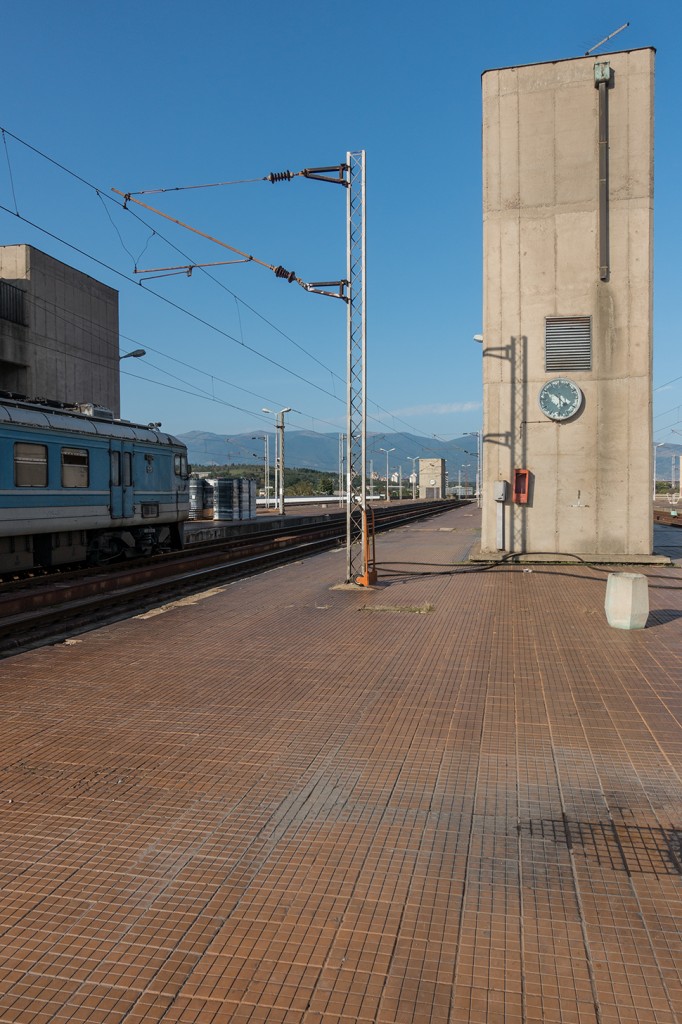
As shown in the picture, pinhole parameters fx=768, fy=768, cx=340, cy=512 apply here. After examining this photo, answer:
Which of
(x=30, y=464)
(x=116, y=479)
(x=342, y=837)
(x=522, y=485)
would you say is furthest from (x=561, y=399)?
(x=342, y=837)

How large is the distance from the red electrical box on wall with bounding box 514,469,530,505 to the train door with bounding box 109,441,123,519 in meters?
9.57

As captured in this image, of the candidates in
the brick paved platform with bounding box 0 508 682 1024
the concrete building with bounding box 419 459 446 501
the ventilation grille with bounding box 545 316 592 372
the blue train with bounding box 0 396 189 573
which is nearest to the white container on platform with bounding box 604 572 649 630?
the brick paved platform with bounding box 0 508 682 1024

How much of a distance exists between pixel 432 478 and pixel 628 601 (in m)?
109

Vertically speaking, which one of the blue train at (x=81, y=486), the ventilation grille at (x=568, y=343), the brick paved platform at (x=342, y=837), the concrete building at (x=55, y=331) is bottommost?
the brick paved platform at (x=342, y=837)

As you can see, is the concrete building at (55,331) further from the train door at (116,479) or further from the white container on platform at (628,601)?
the white container on platform at (628,601)

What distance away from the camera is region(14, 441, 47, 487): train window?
14836 mm

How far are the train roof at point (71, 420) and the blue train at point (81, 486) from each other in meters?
0.03

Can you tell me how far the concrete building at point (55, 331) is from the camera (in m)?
36.6

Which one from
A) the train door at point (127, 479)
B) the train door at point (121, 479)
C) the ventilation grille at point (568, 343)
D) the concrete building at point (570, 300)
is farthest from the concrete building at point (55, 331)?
the ventilation grille at point (568, 343)

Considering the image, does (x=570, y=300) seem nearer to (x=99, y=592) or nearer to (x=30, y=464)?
(x=99, y=592)

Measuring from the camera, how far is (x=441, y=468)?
120 meters

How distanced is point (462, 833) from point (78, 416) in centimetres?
1531

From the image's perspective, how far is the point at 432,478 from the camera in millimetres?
118750

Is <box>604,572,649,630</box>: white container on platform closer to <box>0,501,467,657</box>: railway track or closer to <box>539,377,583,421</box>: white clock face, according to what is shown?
<box>0,501,467,657</box>: railway track
